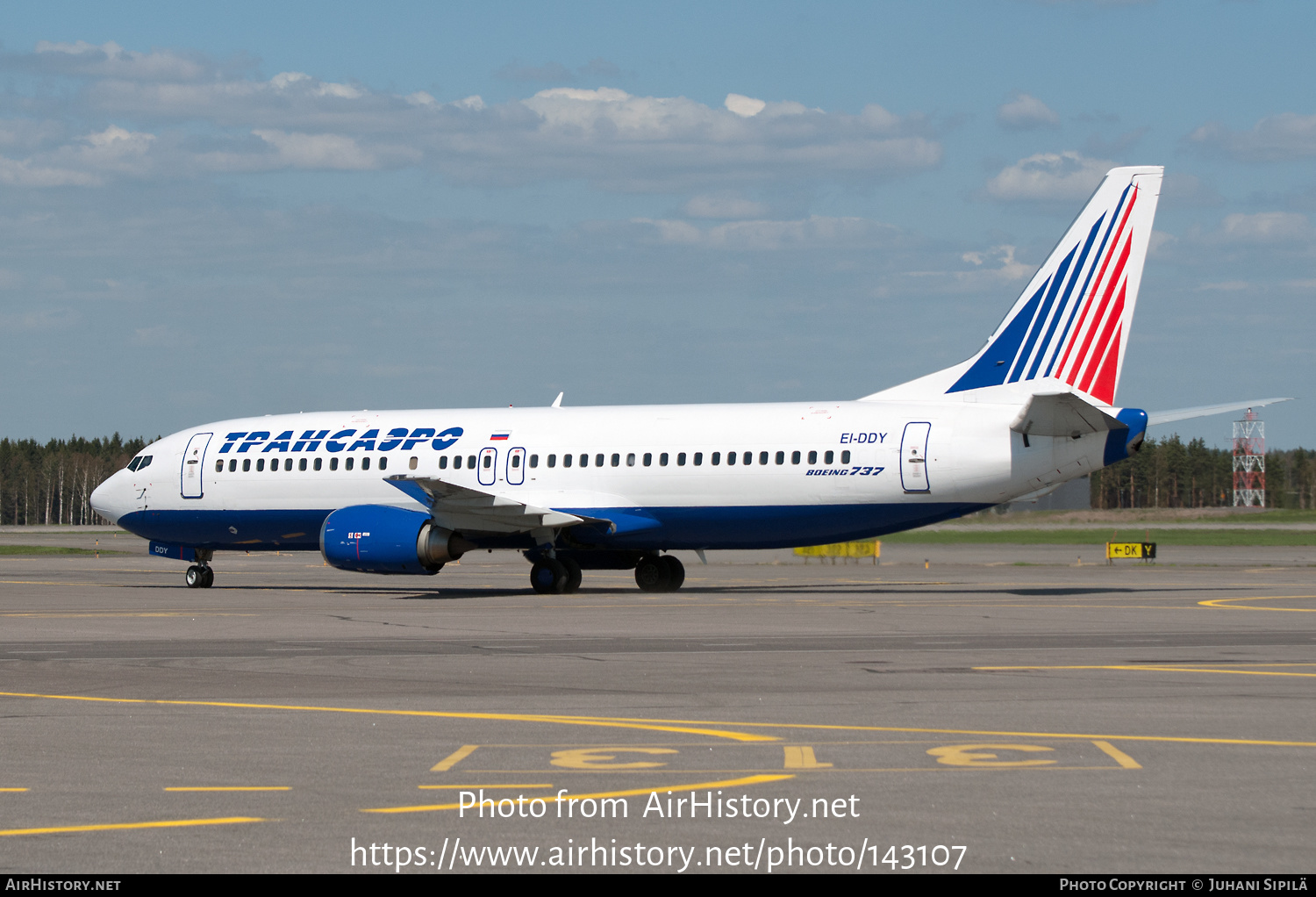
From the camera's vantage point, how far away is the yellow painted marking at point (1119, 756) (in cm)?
997

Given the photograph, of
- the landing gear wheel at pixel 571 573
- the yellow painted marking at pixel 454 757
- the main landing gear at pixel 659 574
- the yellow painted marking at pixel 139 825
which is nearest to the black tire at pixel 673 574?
the main landing gear at pixel 659 574

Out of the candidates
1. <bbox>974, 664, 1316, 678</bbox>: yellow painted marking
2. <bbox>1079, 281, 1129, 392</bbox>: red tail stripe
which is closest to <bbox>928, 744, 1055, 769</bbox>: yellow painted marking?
<bbox>974, 664, 1316, 678</bbox>: yellow painted marking

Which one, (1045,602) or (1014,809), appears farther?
(1045,602)

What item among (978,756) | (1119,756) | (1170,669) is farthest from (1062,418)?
(978,756)

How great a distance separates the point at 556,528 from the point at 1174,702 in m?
21.7

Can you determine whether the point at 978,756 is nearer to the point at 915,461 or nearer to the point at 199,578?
the point at 915,461

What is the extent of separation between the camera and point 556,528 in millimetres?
33938

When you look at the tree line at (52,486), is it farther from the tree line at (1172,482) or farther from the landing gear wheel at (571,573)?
the landing gear wheel at (571,573)

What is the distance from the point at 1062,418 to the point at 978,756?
2067 centimetres

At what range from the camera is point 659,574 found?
1407 inches

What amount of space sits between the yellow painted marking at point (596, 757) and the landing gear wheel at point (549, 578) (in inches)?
915

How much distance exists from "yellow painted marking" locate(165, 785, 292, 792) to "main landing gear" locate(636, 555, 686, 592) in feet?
86.0

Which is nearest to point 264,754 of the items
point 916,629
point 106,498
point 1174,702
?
point 1174,702
